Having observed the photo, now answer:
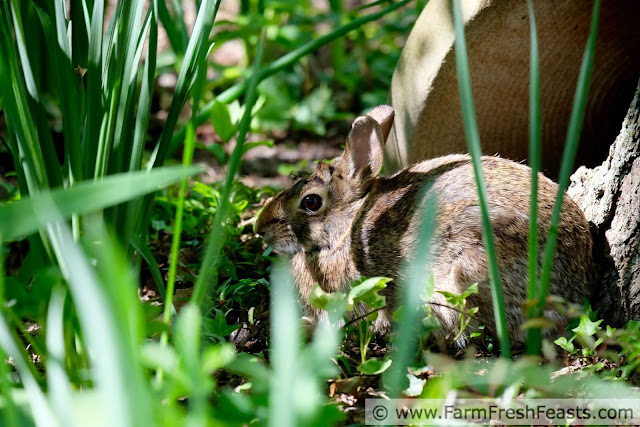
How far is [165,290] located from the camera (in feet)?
8.67

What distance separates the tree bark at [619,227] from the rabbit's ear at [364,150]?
915 mm

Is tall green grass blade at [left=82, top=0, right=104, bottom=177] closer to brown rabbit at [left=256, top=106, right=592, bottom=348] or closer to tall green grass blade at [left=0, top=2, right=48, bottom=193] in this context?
tall green grass blade at [left=0, top=2, right=48, bottom=193]

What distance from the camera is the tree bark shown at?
2724 mm

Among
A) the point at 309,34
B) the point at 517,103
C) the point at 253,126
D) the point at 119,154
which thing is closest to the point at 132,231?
the point at 119,154

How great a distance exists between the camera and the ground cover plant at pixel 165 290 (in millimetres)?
1433

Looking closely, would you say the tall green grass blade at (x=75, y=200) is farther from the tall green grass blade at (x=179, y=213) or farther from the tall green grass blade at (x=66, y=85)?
the tall green grass blade at (x=66, y=85)

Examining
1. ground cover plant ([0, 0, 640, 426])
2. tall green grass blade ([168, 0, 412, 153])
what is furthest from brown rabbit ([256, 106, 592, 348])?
tall green grass blade ([168, 0, 412, 153])

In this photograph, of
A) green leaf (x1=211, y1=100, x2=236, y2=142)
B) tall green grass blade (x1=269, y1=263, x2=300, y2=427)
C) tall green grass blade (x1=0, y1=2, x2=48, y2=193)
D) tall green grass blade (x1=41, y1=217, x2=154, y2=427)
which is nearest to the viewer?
tall green grass blade (x1=41, y1=217, x2=154, y2=427)

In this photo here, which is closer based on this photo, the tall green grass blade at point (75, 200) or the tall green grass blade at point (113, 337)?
the tall green grass blade at point (113, 337)

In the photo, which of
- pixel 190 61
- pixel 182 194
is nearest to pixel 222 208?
pixel 182 194

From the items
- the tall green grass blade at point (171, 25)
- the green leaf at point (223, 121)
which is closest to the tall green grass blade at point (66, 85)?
the tall green grass blade at point (171, 25)

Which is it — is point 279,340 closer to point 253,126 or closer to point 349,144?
point 349,144

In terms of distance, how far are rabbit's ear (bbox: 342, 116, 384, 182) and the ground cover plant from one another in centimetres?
42

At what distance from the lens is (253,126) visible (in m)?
5.11
